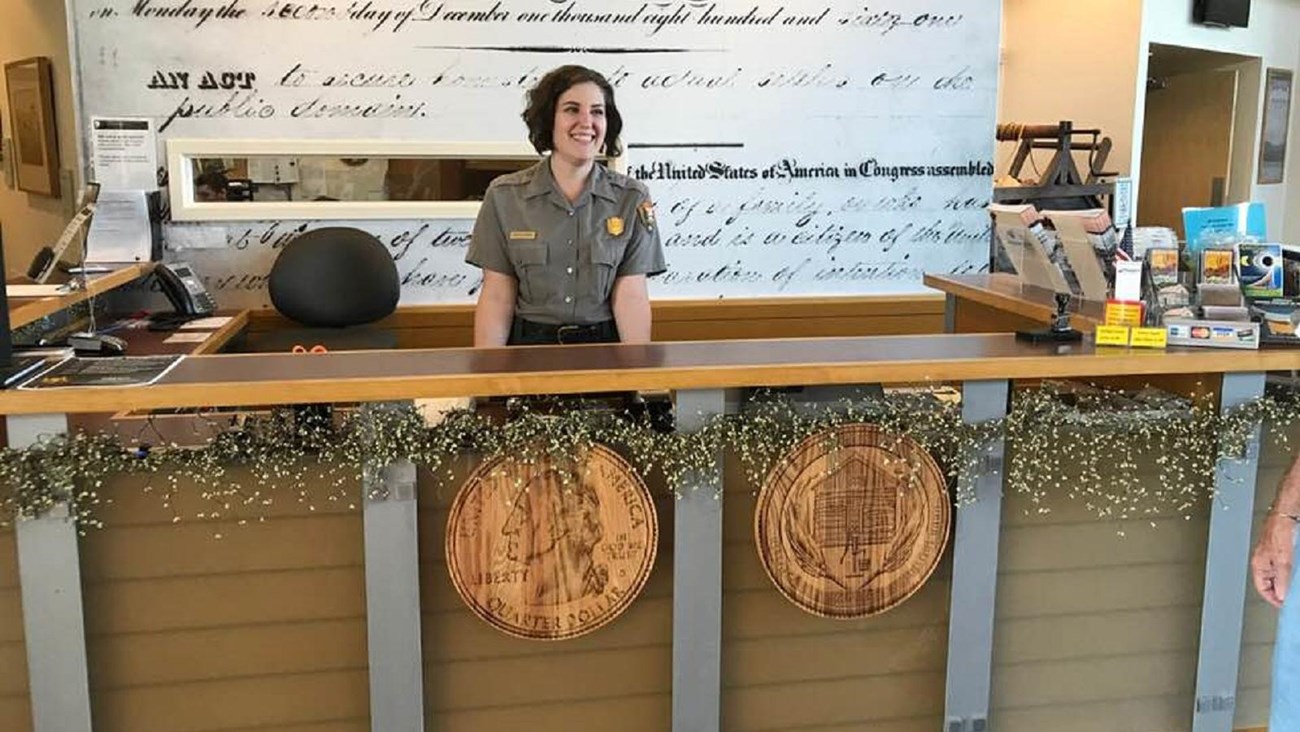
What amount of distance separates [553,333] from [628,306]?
21 centimetres

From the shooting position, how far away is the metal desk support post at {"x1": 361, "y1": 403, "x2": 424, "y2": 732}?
2102mm

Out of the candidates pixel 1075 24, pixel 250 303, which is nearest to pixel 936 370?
pixel 250 303

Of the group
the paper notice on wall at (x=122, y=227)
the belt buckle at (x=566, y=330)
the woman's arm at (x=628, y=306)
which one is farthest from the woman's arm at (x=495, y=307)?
the paper notice on wall at (x=122, y=227)

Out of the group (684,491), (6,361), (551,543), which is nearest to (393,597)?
(551,543)

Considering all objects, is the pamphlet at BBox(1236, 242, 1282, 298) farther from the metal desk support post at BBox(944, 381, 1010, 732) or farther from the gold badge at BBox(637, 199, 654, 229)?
the gold badge at BBox(637, 199, 654, 229)

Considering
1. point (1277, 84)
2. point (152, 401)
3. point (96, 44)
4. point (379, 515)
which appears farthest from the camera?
point (1277, 84)

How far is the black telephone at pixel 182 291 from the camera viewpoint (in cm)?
393

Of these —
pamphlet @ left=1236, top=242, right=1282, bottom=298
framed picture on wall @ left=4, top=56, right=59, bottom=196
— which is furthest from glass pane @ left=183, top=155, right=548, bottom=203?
pamphlet @ left=1236, top=242, right=1282, bottom=298

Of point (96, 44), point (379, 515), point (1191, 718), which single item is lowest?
point (1191, 718)

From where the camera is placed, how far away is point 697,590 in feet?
7.36

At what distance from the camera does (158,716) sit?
2.14 meters

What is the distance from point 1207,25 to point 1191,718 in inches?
186

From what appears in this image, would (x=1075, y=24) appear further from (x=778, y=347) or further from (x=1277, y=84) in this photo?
(x=778, y=347)

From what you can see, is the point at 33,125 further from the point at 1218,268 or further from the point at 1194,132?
the point at 1194,132
